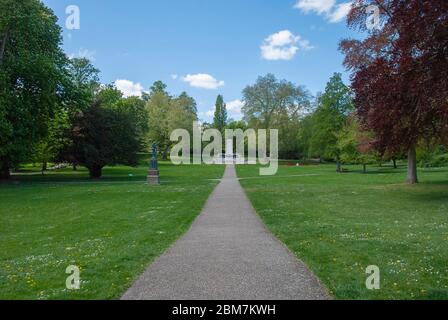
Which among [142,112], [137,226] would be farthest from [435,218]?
[142,112]

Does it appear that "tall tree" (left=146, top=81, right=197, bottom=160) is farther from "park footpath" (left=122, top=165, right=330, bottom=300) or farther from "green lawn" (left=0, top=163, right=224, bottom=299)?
"park footpath" (left=122, top=165, right=330, bottom=300)

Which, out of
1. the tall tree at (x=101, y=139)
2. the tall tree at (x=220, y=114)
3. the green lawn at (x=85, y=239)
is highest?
the tall tree at (x=220, y=114)

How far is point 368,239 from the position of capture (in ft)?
29.9

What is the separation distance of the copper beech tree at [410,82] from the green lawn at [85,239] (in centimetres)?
828

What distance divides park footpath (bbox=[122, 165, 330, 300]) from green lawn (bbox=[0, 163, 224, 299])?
1.34 feet

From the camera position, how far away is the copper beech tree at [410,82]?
13.7 m

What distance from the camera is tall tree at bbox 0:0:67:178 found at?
76.2 feet

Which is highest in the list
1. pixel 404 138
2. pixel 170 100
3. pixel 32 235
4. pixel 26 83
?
pixel 170 100

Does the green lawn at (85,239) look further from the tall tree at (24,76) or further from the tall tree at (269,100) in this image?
the tall tree at (269,100)

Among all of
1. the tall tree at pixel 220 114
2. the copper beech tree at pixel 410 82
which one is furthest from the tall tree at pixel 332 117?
the tall tree at pixel 220 114

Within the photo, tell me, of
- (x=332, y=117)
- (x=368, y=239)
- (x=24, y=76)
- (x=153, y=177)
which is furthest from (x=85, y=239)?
(x=332, y=117)

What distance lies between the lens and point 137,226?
11.5 metres
